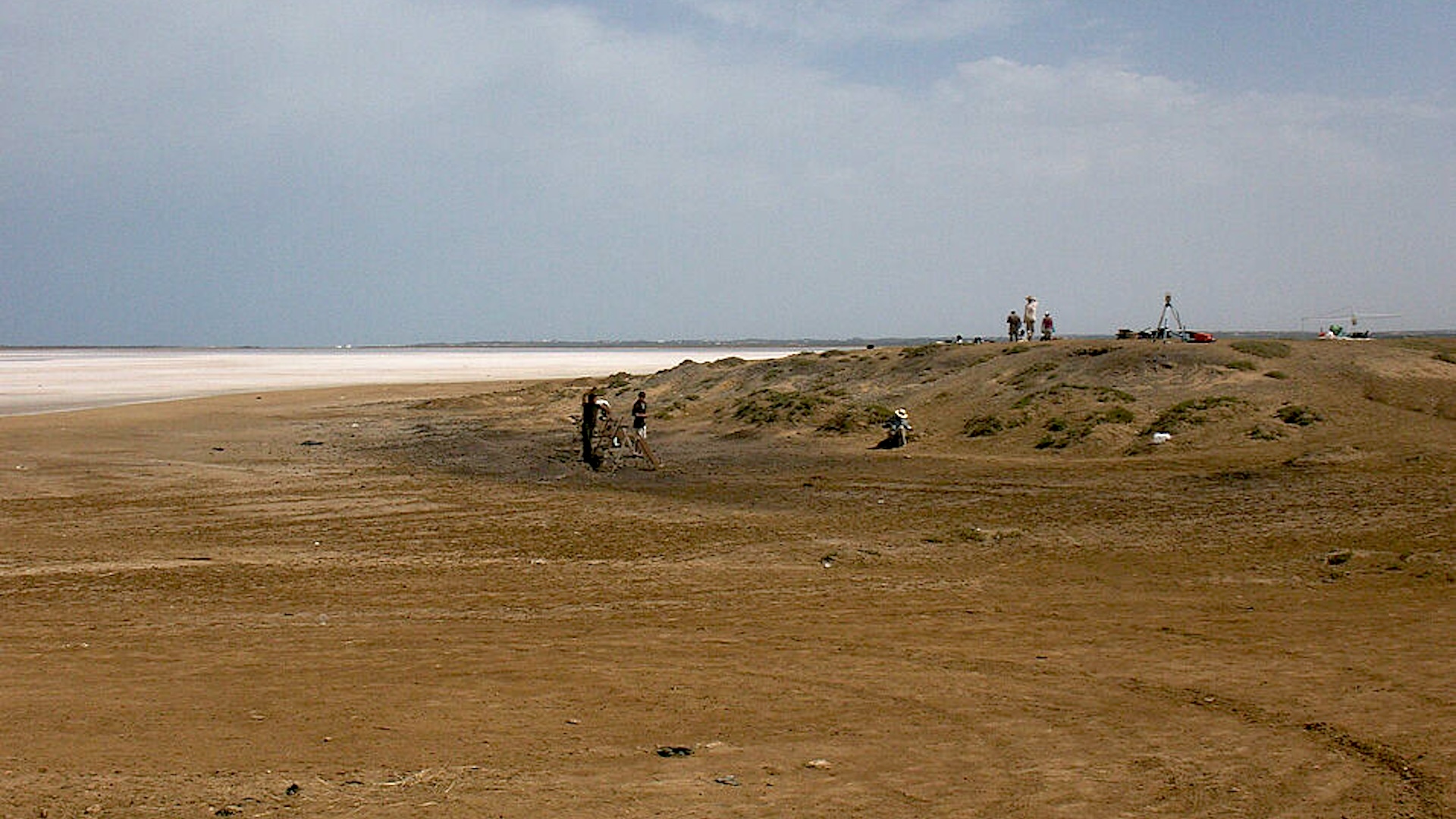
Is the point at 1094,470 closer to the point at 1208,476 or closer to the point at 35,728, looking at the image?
the point at 1208,476

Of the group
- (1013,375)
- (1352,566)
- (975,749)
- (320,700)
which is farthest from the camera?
(1013,375)

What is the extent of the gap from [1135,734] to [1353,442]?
586 inches

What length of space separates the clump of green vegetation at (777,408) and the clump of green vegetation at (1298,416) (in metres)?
10.0

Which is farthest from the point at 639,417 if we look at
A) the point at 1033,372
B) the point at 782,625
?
the point at 782,625

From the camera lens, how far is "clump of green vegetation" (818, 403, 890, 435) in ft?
87.2

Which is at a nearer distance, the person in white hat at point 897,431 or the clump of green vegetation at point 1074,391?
the person in white hat at point 897,431

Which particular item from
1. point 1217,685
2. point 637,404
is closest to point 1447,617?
point 1217,685

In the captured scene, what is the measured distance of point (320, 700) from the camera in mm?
8625

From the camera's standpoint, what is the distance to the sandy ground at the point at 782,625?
703cm

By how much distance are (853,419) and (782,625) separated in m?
16.3

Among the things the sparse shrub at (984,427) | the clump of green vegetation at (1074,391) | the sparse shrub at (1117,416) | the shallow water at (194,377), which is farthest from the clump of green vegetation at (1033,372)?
the shallow water at (194,377)

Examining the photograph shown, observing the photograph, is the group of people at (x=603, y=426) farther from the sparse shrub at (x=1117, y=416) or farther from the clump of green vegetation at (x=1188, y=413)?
the clump of green vegetation at (x=1188, y=413)

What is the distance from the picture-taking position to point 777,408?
29391mm

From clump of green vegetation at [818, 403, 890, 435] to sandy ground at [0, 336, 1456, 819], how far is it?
4.22 ft
